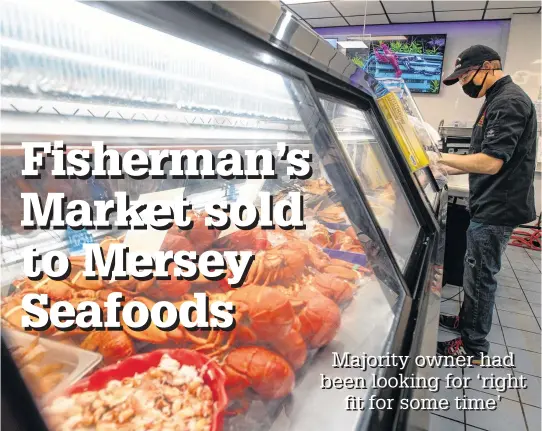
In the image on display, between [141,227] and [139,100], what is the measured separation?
469 millimetres

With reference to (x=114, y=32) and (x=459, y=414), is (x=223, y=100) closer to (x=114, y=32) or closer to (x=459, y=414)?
(x=114, y=32)

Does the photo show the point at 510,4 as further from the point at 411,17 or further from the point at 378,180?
the point at 378,180

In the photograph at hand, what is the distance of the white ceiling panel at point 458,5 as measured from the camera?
6.03m

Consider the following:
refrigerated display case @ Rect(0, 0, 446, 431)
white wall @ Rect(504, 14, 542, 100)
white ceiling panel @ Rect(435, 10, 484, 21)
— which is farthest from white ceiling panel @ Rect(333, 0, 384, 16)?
refrigerated display case @ Rect(0, 0, 446, 431)

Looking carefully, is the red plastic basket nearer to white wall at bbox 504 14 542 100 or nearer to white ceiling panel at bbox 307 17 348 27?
white wall at bbox 504 14 542 100

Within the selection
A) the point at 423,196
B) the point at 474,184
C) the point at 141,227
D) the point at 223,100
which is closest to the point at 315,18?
the point at 474,184

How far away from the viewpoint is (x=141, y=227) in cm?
88

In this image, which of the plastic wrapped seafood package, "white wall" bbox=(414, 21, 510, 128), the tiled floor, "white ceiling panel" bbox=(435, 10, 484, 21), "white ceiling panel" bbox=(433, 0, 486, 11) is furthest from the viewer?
"white wall" bbox=(414, 21, 510, 128)

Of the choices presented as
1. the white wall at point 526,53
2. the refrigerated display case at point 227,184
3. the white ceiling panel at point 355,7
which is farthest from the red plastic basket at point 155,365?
the white wall at point 526,53

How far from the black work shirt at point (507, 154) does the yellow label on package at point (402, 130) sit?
0.64 m

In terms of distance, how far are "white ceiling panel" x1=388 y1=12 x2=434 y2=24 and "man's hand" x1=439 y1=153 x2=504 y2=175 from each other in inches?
227

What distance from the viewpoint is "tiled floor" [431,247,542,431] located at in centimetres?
211

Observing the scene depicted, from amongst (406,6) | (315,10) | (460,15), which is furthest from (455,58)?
(315,10)

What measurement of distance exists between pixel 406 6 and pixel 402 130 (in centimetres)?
581
